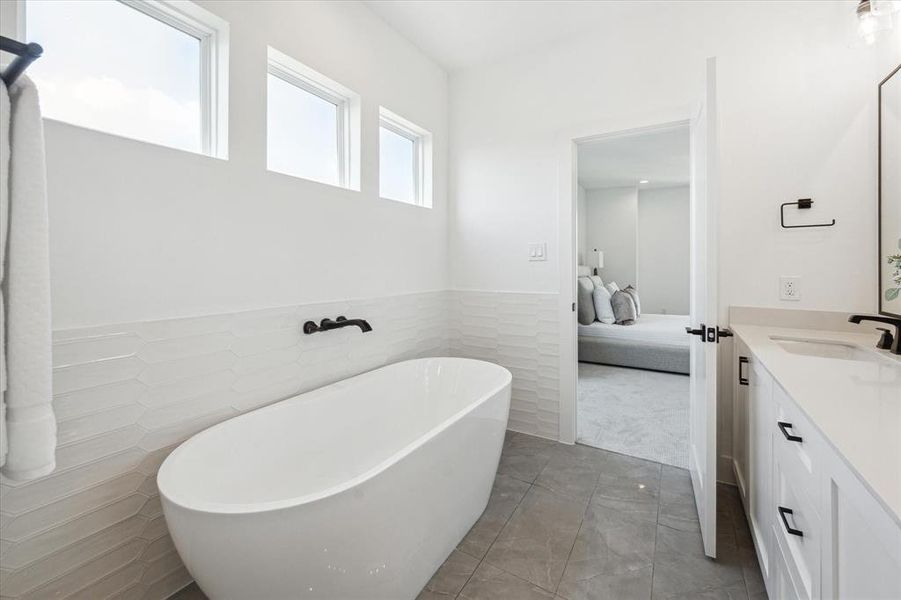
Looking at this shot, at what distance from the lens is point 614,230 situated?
21.8 feet

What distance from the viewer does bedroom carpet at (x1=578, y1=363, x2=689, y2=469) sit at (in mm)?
2605

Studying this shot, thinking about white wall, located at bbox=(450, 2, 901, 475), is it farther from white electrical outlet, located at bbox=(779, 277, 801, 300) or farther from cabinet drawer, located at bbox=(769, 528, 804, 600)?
cabinet drawer, located at bbox=(769, 528, 804, 600)

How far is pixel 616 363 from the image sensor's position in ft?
14.9

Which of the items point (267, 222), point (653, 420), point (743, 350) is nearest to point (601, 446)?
point (653, 420)

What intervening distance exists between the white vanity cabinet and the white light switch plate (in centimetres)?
135

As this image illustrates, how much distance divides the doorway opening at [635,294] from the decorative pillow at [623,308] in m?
0.01

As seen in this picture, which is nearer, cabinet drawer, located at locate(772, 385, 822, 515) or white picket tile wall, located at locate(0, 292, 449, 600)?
cabinet drawer, located at locate(772, 385, 822, 515)

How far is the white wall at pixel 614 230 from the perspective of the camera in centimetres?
656

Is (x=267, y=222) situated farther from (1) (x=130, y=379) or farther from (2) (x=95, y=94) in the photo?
(1) (x=130, y=379)

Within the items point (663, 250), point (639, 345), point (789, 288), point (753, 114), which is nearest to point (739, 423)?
point (789, 288)

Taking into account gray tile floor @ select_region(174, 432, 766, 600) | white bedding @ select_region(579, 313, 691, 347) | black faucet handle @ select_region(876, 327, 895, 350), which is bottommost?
gray tile floor @ select_region(174, 432, 766, 600)

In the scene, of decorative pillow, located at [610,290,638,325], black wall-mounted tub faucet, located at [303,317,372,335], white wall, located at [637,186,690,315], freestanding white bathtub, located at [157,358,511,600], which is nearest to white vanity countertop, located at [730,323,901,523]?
freestanding white bathtub, located at [157,358,511,600]

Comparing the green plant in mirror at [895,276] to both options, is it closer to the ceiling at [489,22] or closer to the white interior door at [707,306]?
the white interior door at [707,306]

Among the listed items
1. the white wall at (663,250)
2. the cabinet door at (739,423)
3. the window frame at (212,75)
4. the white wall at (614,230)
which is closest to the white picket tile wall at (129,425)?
the window frame at (212,75)
